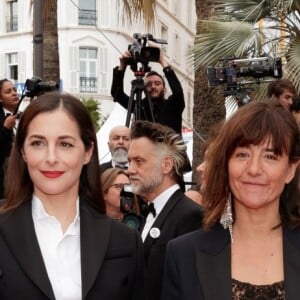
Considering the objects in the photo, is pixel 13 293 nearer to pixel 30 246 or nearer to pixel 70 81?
pixel 30 246

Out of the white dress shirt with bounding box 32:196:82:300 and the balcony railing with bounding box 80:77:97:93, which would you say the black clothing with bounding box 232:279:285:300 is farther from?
the balcony railing with bounding box 80:77:97:93

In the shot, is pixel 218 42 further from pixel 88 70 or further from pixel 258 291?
pixel 88 70

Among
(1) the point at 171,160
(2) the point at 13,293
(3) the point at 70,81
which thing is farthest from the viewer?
(3) the point at 70,81

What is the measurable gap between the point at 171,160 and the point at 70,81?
1220 inches

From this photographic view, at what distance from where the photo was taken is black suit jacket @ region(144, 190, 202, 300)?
4.05 m

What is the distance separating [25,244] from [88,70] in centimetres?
3330

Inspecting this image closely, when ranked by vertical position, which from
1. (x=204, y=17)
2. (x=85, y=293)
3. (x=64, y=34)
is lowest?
(x=85, y=293)

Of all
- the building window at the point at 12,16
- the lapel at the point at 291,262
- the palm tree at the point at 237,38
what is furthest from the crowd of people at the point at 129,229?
the building window at the point at 12,16

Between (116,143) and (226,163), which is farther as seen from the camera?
(116,143)

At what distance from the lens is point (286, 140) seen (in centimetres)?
273

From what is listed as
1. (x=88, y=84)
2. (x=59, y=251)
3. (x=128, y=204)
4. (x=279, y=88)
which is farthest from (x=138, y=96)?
(x=88, y=84)

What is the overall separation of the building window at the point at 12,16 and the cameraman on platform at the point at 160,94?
31.2 metres

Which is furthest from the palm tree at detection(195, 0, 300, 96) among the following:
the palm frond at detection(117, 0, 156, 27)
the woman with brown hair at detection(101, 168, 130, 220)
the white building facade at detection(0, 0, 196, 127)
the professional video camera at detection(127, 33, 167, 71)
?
the white building facade at detection(0, 0, 196, 127)

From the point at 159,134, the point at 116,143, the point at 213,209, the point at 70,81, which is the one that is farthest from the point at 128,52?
the point at 70,81
